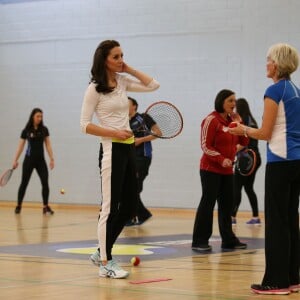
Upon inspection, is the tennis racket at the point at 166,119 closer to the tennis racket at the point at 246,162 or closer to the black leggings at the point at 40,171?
the tennis racket at the point at 246,162

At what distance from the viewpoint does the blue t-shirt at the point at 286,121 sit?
593 cm

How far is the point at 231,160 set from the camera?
30.4ft

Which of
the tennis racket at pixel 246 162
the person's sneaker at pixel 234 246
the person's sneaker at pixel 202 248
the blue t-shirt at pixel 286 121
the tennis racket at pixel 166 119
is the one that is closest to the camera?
the blue t-shirt at pixel 286 121

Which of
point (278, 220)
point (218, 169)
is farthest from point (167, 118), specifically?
point (278, 220)

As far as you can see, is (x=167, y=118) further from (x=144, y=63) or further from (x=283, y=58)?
(x=144, y=63)

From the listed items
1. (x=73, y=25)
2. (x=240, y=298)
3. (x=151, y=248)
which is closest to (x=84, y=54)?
(x=73, y=25)

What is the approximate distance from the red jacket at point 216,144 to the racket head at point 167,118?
4.17 feet

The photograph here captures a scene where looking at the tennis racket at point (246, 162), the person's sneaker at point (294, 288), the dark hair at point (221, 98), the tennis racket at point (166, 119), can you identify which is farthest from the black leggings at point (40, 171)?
the person's sneaker at point (294, 288)

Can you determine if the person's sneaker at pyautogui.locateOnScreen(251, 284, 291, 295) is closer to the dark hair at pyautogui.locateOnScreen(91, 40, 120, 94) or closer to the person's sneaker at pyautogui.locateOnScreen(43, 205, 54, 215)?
the dark hair at pyautogui.locateOnScreen(91, 40, 120, 94)

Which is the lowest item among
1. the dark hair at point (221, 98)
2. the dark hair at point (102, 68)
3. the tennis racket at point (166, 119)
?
the tennis racket at point (166, 119)

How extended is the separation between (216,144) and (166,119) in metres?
1.46

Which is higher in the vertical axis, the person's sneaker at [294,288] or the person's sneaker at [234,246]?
the person's sneaker at [294,288]

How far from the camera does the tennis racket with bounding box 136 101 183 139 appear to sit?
310 inches

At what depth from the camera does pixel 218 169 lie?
30.6ft
